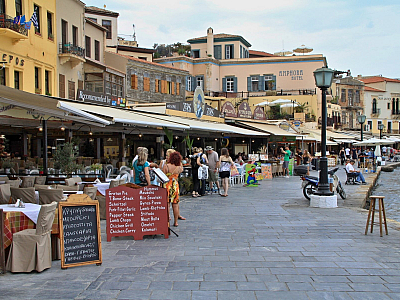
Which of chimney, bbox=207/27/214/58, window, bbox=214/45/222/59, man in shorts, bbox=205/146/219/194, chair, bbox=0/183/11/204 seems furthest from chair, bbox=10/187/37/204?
window, bbox=214/45/222/59

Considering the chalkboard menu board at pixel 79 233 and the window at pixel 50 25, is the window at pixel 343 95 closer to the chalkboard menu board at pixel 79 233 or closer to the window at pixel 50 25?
the window at pixel 50 25

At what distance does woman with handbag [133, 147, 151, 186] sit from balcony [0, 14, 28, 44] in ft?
39.2

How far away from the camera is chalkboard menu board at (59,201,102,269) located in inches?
223

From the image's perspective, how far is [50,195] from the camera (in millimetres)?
7656

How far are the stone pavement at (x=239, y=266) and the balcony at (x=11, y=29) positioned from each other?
1257 centimetres

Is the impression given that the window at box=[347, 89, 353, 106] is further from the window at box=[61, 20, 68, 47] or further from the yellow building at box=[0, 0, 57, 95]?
the yellow building at box=[0, 0, 57, 95]

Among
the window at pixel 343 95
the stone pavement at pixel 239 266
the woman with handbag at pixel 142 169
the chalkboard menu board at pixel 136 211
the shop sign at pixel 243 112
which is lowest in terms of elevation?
the stone pavement at pixel 239 266

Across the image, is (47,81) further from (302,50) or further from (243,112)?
(302,50)

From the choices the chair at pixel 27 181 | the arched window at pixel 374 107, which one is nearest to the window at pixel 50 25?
the chair at pixel 27 181

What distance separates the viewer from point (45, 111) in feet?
30.4

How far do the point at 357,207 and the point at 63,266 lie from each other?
8.70 metres

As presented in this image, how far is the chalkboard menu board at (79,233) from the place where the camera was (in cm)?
566

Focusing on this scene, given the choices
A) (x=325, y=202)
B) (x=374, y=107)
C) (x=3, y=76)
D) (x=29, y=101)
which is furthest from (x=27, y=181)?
(x=374, y=107)

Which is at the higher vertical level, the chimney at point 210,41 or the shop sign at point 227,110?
the chimney at point 210,41
